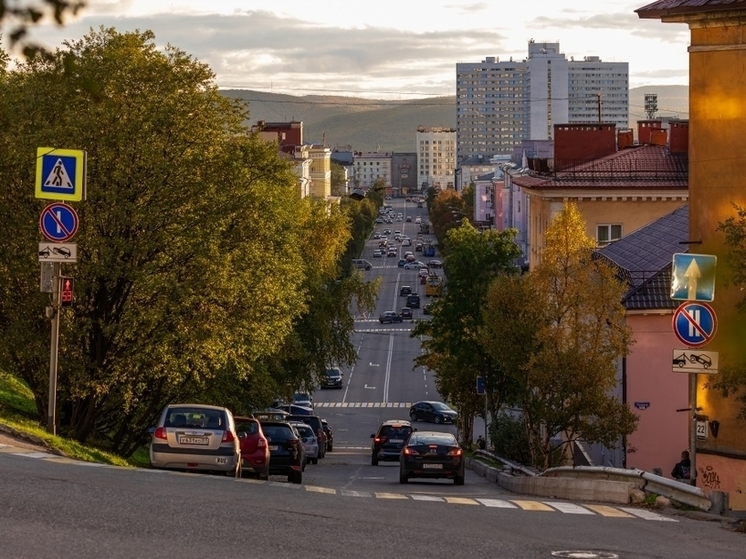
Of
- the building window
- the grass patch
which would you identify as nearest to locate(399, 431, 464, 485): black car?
the grass patch

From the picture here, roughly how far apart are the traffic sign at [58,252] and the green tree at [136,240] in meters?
5.70

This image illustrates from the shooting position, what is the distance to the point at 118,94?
103ft

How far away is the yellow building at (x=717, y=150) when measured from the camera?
27.1 m

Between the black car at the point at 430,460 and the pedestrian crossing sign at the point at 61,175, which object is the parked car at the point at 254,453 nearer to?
the pedestrian crossing sign at the point at 61,175

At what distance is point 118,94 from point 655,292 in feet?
57.5

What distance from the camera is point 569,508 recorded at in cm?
1694

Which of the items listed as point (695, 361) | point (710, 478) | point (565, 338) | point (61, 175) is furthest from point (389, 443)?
point (695, 361)

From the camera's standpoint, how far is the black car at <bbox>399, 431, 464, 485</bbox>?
30344 millimetres

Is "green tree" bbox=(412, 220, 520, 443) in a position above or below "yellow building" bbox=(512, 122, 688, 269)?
below

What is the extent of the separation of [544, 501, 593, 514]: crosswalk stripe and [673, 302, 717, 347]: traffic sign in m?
2.62

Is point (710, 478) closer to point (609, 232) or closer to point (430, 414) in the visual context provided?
point (609, 232)

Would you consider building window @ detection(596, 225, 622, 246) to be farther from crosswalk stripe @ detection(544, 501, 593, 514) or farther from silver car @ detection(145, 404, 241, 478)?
crosswalk stripe @ detection(544, 501, 593, 514)

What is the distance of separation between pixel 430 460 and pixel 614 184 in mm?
31684

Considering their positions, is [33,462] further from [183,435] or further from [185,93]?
[185,93]
